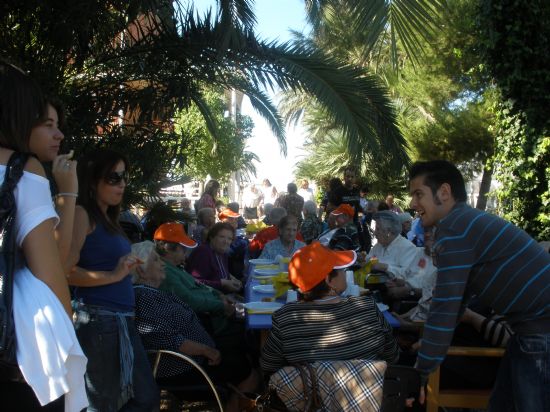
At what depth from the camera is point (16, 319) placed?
5.04ft

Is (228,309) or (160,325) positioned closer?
(160,325)

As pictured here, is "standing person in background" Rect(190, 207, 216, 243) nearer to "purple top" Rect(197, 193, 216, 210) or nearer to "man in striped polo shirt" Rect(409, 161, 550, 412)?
"purple top" Rect(197, 193, 216, 210)

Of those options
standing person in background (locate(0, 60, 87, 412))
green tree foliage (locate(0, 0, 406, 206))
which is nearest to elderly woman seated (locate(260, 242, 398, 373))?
standing person in background (locate(0, 60, 87, 412))

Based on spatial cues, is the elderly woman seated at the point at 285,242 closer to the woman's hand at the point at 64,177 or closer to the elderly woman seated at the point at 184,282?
the elderly woman seated at the point at 184,282

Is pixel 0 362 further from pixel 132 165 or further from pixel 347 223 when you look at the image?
pixel 347 223

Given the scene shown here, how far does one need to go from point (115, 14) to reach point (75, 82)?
76 cm

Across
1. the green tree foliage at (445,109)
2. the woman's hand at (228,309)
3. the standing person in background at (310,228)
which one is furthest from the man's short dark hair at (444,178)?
the green tree foliage at (445,109)

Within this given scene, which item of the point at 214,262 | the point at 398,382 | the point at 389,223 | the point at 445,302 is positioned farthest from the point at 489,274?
the point at 214,262

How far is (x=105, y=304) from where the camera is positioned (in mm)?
2736

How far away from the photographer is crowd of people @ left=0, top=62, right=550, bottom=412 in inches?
63.6

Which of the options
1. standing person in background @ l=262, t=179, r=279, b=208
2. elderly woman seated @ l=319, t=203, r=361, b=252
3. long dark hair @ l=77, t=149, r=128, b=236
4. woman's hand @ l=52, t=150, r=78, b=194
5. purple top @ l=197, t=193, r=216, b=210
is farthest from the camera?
standing person in background @ l=262, t=179, r=279, b=208

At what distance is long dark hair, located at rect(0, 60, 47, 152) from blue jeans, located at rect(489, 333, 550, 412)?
201 cm

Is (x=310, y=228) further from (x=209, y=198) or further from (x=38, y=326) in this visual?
(x=38, y=326)

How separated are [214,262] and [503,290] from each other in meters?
3.78
